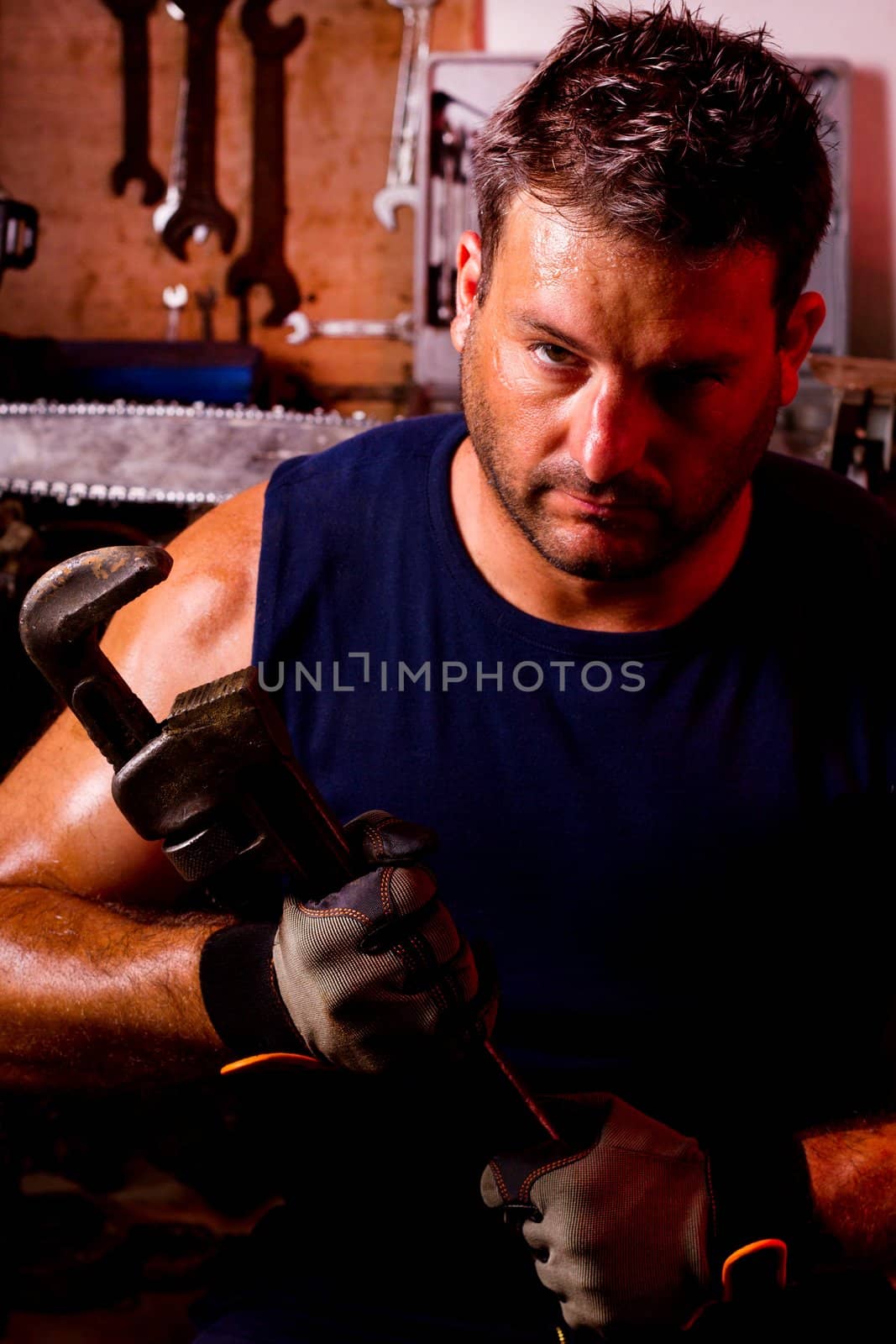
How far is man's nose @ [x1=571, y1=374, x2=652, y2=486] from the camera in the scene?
36.3 inches

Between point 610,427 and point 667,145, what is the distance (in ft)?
0.74

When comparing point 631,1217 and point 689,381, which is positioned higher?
point 689,381

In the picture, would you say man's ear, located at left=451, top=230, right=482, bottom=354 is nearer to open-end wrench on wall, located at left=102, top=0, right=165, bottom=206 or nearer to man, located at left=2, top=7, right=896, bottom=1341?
man, located at left=2, top=7, right=896, bottom=1341

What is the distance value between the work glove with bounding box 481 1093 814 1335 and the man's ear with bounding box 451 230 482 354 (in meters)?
0.72

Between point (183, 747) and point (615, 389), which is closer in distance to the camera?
point (183, 747)

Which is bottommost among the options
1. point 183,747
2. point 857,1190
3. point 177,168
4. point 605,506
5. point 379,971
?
point 857,1190

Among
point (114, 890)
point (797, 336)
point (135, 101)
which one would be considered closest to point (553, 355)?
point (797, 336)

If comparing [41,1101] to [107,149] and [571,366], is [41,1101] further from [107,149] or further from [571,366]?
[107,149]

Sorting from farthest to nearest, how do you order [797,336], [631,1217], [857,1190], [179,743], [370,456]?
[370,456], [797,336], [857,1190], [631,1217], [179,743]

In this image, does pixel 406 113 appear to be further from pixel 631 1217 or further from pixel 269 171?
pixel 631 1217

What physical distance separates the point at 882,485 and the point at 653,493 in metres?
0.84

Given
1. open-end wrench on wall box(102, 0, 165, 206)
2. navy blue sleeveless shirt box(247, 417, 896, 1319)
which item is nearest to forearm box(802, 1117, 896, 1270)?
navy blue sleeveless shirt box(247, 417, 896, 1319)

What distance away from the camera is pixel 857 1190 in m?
0.99

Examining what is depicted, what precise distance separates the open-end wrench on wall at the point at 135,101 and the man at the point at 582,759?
5.32 feet
